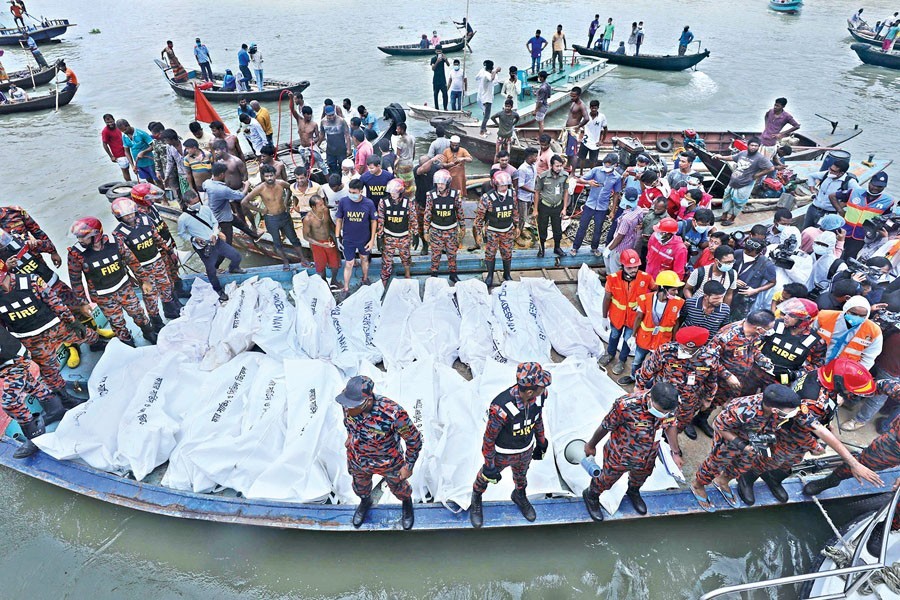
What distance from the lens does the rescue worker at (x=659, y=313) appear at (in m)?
4.27

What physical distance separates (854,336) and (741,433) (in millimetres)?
1576

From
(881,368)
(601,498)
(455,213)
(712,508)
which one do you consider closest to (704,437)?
(712,508)

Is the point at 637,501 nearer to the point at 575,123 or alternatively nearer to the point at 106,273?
the point at 106,273

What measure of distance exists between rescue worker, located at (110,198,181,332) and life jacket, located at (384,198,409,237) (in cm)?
250

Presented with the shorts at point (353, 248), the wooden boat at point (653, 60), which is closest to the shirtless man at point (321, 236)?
the shorts at point (353, 248)

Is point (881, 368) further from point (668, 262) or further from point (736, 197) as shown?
point (736, 197)

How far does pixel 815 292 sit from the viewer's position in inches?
213

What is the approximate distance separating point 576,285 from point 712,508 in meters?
3.25

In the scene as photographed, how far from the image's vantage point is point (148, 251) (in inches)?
206

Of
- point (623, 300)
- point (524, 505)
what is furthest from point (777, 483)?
point (524, 505)

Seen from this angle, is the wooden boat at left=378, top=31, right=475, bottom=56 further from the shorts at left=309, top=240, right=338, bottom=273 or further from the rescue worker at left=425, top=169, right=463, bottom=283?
the shorts at left=309, top=240, right=338, bottom=273

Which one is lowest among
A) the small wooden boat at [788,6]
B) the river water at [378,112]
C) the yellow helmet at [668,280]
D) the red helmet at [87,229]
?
the river water at [378,112]

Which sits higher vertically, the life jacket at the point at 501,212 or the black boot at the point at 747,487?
the life jacket at the point at 501,212

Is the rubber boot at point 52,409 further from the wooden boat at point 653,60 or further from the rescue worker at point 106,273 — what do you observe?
the wooden boat at point 653,60
